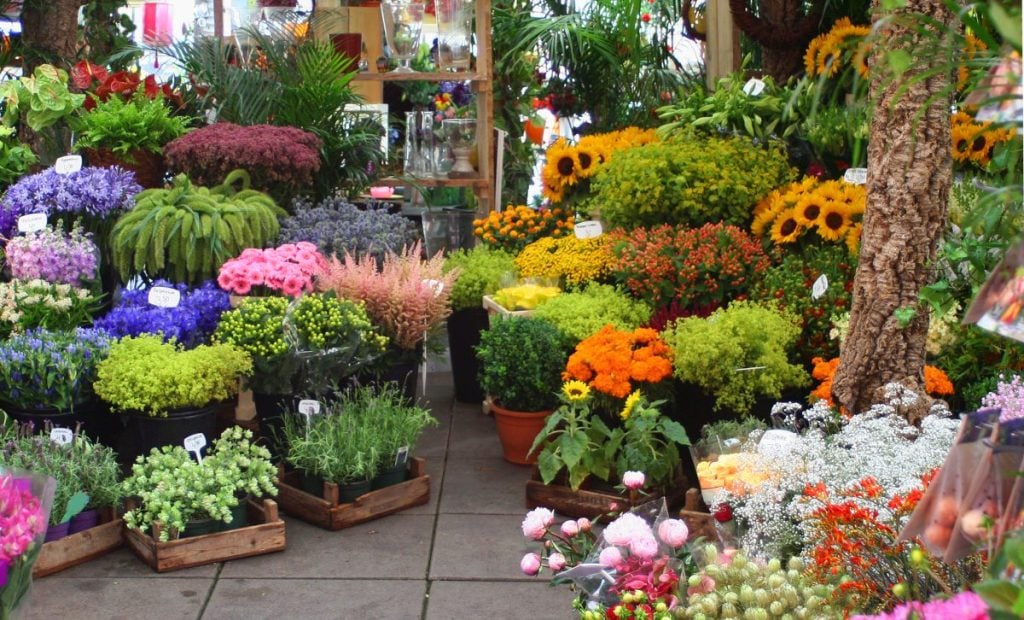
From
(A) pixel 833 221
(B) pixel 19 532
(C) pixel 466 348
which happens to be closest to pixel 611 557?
(B) pixel 19 532

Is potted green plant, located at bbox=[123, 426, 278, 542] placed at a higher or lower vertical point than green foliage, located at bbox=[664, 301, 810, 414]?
lower

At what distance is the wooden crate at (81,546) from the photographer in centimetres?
390

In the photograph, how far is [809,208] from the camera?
508 centimetres

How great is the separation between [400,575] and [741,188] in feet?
7.72

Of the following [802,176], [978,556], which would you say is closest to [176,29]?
[802,176]

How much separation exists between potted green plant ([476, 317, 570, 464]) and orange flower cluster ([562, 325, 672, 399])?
170 mm

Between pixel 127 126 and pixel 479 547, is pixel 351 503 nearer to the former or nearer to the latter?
pixel 479 547

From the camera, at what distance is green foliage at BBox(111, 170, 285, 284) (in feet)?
16.1

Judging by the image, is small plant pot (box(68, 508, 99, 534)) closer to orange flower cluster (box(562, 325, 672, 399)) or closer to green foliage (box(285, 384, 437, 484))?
green foliage (box(285, 384, 437, 484))

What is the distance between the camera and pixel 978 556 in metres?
2.05

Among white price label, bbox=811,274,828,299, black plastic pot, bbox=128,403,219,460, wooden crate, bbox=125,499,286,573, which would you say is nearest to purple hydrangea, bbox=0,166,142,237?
black plastic pot, bbox=128,403,219,460

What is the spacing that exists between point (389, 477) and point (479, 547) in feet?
1.62

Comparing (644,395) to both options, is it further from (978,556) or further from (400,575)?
(978,556)

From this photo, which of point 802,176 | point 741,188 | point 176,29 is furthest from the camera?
point 176,29
